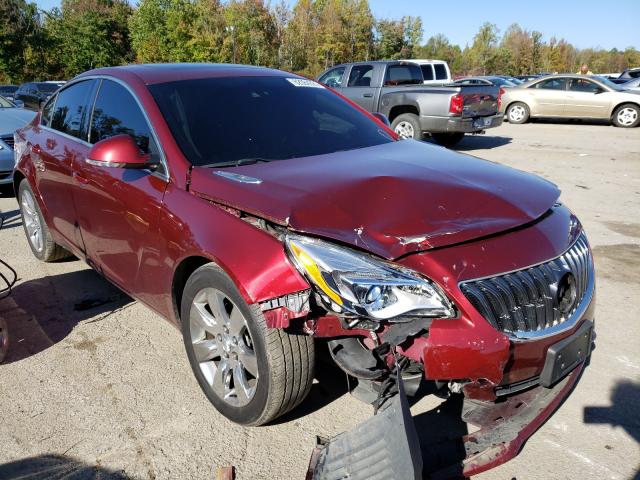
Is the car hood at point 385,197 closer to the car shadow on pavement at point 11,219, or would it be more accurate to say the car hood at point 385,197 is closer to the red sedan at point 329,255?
the red sedan at point 329,255

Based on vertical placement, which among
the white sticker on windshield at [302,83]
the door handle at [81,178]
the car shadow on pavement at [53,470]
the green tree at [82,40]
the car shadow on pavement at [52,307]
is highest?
the green tree at [82,40]

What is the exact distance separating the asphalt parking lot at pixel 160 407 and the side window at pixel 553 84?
45.6 feet

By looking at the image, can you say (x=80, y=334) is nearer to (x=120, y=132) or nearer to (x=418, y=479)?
(x=120, y=132)

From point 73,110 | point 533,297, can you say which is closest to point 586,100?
point 73,110

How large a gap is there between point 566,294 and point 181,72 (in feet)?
8.83

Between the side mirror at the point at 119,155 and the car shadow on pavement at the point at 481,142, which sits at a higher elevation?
the side mirror at the point at 119,155

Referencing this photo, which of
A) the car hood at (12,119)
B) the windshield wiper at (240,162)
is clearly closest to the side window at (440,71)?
the car hood at (12,119)

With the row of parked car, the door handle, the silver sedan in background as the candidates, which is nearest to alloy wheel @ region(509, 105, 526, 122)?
the silver sedan in background

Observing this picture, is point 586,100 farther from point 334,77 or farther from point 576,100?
point 334,77

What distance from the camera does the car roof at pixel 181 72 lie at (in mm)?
3585

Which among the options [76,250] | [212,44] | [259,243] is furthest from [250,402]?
[212,44]

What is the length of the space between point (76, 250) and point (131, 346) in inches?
42.4

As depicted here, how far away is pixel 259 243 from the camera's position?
241cm

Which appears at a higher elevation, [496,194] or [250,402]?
[496,194]
